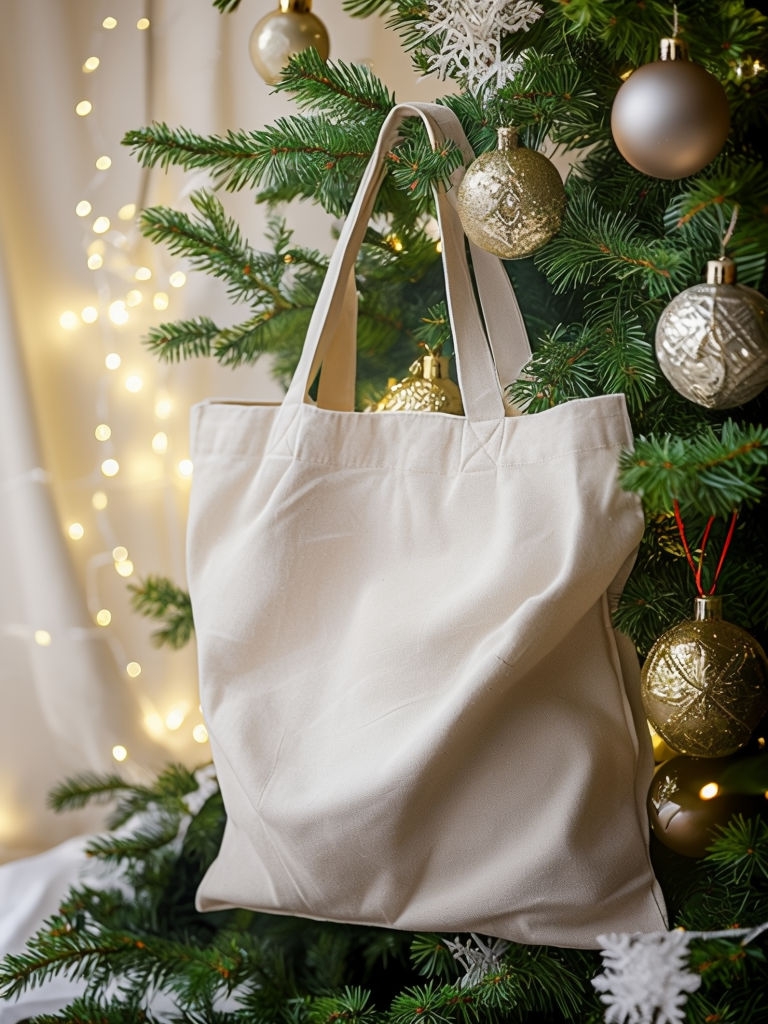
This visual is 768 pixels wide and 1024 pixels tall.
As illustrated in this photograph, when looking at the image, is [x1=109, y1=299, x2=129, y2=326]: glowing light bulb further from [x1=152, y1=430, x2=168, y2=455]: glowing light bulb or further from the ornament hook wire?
the ornament hook wire

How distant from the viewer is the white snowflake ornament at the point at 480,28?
63cm

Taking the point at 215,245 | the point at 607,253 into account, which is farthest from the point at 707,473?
the point at 215,245

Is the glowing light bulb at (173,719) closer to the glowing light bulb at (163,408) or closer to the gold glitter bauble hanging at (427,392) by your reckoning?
the glowing light bulb at (163,408)

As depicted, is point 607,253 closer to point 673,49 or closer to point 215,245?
point 673,49

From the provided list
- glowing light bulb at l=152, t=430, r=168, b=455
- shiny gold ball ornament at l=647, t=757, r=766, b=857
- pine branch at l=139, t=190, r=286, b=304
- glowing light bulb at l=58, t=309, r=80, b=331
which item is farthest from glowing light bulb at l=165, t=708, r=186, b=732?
shiny gold ball ornament at l=647, t=757, r=766, b=857

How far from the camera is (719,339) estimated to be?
506mm

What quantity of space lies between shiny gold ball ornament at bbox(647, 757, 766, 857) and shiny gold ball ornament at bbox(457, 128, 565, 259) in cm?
40

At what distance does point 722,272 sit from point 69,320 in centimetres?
103

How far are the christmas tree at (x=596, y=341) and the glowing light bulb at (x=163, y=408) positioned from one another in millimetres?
425

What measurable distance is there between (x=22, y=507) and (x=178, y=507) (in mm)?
234

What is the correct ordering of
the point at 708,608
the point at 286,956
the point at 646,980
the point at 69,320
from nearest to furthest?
the point at 646,980 → the point at 708,608 → the point at 286,956 → the point at 69,320

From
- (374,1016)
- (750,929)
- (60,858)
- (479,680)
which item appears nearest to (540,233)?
(479,680)

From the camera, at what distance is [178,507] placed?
1.40 m

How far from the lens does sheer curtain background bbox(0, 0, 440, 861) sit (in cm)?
123
